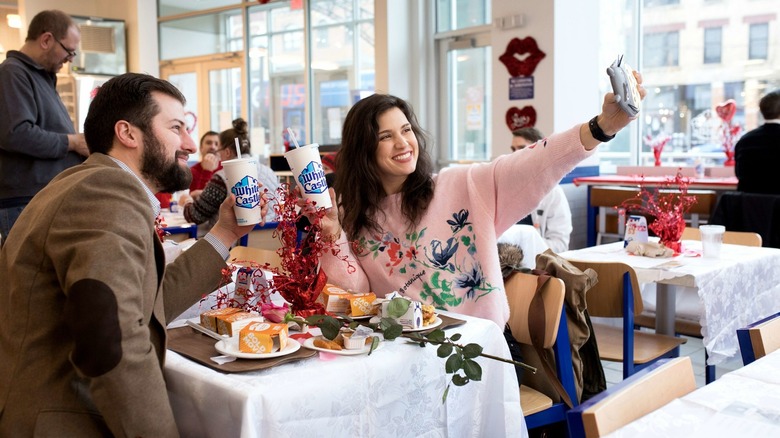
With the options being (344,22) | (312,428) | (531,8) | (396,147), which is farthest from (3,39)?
(312,428)

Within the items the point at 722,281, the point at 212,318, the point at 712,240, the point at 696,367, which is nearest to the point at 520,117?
the point at 696,367

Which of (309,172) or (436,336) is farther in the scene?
(309,172)

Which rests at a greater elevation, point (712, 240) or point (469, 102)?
point (469, 102)

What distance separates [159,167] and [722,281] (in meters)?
2.38

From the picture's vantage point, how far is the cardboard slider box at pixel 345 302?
181 centimetres

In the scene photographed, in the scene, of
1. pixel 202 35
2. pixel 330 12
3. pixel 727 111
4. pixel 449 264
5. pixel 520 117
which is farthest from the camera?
pixel 202 35

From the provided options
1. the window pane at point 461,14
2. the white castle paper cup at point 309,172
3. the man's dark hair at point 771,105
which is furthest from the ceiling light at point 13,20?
the white castle paper cup at point 309,172

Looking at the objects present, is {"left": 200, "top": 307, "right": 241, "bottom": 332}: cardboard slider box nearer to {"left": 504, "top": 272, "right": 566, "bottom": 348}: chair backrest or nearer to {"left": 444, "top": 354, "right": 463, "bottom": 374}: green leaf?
{"left": 444, "top": 354, "right": 463, "bottom": 374}: green leaf

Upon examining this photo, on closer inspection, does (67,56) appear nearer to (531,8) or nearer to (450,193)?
(450,193)

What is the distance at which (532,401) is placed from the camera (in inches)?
87.1

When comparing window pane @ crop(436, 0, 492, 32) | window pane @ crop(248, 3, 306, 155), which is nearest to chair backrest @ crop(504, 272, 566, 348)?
window pane @ crop(436, 0, 492, 32)

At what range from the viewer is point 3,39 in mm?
11469

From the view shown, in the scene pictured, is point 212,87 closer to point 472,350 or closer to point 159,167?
point 159,167

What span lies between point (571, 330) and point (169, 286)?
131cm
